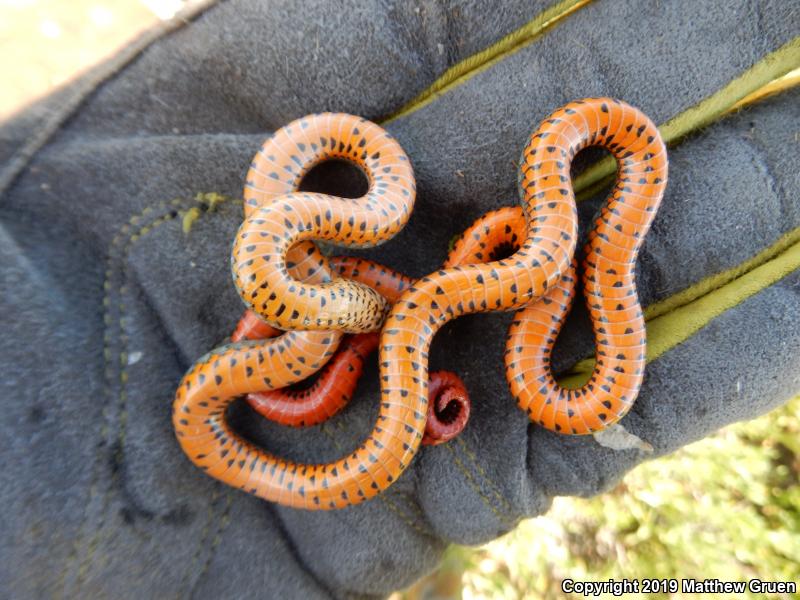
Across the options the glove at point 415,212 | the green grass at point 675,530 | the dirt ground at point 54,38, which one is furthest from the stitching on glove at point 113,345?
the green grass at point 675,530

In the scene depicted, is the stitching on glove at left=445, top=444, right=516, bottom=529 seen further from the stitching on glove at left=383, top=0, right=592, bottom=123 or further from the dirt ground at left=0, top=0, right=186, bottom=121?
the dirt ground at left=0, top=0, right=186, bottom=121

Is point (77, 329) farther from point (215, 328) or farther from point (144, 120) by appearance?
point (144, 120)

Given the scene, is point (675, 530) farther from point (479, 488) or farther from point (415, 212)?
point (415, 212)

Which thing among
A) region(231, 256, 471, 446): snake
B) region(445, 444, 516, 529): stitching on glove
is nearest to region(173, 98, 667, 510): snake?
region(231, 256, 471, 446): snake

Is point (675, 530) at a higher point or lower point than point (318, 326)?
lower

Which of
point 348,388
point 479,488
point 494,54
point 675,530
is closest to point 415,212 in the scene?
point 494,54
